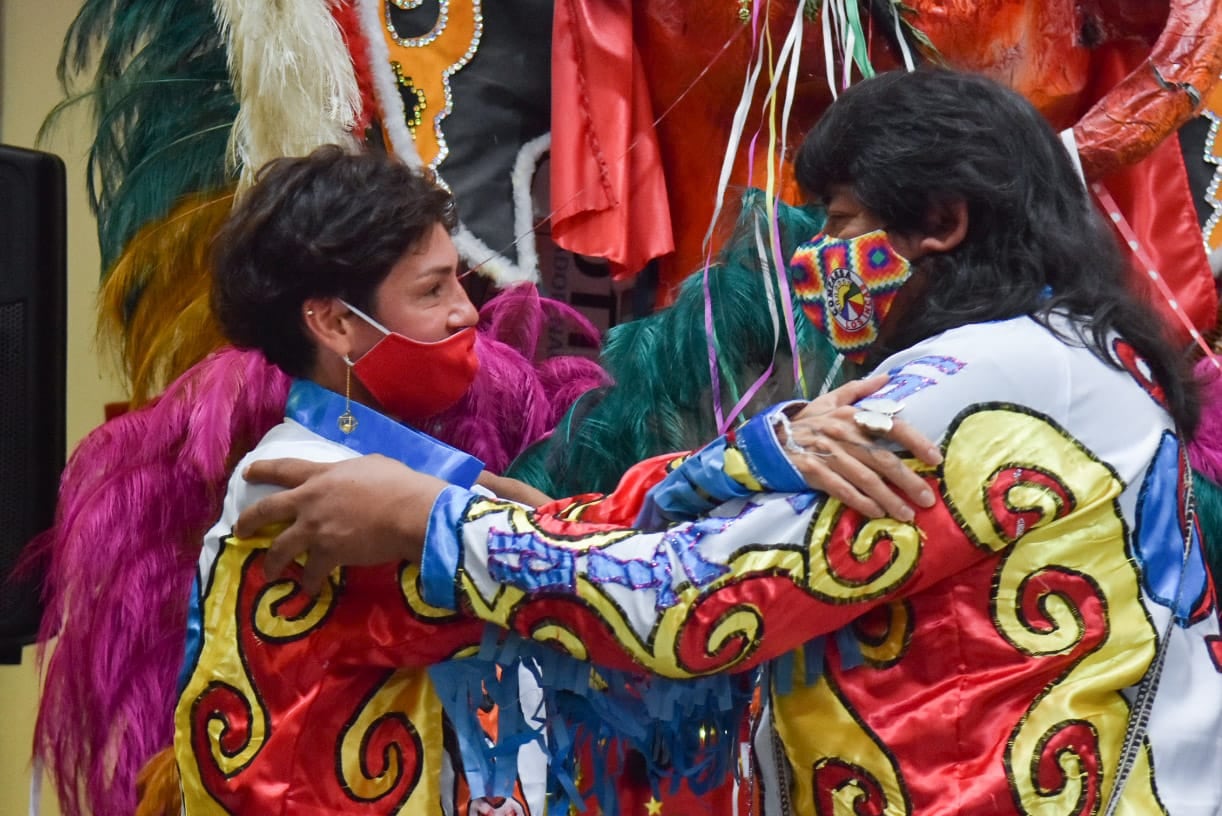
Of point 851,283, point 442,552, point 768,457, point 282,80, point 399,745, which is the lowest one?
point 399,745

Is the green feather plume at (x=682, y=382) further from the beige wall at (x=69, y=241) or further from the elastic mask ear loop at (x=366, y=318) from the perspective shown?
→ the beige wall at (x=69, y=241)

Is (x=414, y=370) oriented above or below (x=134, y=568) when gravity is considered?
above

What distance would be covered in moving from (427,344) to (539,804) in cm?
52

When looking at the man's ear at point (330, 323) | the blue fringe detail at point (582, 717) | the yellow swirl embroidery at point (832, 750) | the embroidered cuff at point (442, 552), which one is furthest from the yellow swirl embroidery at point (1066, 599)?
the man's ear at point (330, 323)

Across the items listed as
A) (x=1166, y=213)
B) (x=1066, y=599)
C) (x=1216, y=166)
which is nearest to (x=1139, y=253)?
(x=1166, y=213)

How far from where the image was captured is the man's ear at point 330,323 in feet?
5.54

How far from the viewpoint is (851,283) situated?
148 centimetres

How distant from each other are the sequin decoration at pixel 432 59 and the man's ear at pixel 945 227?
0.99 m

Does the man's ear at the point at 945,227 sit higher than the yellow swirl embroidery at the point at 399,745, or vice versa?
the man's ear at the point at 945,227

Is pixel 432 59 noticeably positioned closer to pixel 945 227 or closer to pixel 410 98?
pixel 410 98

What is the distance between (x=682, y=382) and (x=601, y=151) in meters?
0.36

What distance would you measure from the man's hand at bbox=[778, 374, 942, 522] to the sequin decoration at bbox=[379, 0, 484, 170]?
1.07 meters

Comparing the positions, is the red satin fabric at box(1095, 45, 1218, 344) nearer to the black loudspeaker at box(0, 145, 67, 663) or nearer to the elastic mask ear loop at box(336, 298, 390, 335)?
the elastic mask ear loop at box(336, 298, 390, 335)

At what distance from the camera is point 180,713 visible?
1.60m
